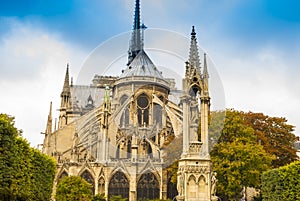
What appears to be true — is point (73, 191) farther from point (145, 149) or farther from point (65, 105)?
point (65, 105)

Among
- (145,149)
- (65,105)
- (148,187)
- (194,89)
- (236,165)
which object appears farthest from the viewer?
(65,105)

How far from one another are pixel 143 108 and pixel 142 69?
7126 millimetres

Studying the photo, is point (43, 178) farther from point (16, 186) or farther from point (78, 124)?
point (78, 124)

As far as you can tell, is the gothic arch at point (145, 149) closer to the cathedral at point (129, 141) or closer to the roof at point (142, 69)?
the cathedral at point (129, 141)

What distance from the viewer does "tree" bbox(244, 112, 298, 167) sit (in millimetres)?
37869

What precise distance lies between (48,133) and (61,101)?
631 inches

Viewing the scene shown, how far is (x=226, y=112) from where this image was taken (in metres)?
33.6

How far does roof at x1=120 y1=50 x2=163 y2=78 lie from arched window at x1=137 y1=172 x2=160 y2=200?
20.6 metres

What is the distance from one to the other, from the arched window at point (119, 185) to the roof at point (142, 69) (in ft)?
66.8

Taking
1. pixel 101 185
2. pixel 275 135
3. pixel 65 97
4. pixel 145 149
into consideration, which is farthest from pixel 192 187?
pixel 65 97

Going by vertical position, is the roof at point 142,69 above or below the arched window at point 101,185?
above

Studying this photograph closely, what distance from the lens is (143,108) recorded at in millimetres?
61688

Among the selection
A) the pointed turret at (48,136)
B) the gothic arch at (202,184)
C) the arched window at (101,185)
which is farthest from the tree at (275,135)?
the pointed turret at (48,136)

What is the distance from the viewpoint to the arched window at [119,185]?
157 ft
